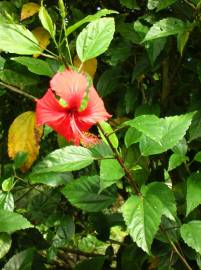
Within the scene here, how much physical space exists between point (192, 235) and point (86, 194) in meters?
0.26

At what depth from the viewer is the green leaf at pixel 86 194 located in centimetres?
103

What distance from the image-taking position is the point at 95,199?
41.6 inches

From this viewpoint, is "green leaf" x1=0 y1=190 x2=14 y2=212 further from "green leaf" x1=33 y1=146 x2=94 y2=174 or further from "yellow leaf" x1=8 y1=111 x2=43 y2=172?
"green leaf" x1=33 y1=146 x2=94 y2=174

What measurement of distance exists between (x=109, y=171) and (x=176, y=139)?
153mm

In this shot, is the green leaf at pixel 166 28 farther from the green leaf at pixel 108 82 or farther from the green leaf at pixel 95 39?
the green leaf at pixel 108 82

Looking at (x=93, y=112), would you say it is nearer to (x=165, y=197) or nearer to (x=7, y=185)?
(x=165, y=197)

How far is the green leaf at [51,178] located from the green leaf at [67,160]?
6.0 inches

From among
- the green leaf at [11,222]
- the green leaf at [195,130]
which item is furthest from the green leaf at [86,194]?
the green leaf at [195,130]

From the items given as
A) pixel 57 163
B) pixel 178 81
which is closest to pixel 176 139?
pixel 57 163

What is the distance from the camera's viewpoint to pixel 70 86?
732mm

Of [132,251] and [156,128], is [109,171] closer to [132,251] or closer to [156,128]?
[156,128]

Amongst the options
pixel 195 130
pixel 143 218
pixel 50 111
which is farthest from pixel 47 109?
pixel 195 130

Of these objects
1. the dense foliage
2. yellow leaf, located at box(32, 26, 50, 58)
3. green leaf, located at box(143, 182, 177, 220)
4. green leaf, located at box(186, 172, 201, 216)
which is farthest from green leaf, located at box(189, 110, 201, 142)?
yellow leaf, located at box(32, 26, 50, 58)

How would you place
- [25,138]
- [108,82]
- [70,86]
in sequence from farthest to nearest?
1. [108,82]
2. [25,138]
3. [70,86]
